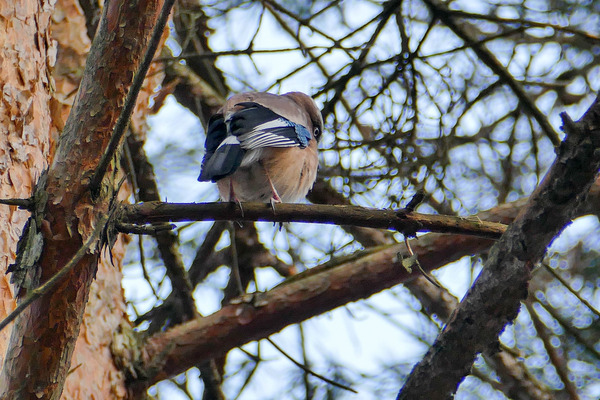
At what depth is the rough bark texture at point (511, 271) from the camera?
2152mm

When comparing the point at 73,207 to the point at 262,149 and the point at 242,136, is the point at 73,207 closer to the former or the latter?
the point at 242,136

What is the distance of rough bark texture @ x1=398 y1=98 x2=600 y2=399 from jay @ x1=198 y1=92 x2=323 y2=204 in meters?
1.09

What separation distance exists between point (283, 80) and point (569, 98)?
90.1 inches

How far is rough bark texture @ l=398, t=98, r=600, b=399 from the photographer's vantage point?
215 centimetres

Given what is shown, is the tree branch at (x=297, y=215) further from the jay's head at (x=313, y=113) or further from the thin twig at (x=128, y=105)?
the jay's head at (x=313, y=113)

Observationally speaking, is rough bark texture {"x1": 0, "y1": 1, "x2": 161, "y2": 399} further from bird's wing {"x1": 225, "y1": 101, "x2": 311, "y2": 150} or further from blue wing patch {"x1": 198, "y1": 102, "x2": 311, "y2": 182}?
bird's wing {"x1": 225, "y1": 101, "x2": 311, "y2": 150}

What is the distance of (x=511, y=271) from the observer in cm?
224

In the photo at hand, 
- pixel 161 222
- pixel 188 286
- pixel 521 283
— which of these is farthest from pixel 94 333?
pixel 521 283

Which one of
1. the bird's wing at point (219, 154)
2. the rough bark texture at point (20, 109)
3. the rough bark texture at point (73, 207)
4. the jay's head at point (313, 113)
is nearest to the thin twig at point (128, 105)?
the rough bark texture at point (73, 207)

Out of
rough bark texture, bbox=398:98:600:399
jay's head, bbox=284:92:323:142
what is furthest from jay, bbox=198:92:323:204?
rough bark texture, bbox=398:98:600:399

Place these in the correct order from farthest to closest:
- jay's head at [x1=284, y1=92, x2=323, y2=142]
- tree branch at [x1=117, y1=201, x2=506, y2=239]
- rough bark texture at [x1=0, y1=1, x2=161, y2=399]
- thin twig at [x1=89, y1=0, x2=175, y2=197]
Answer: jay's head at [x1=284, y1=92, x2=323, y2=142] → tree branch at [x1=117, y1=201, x2=506, y2=239] → rough bark texture at [x1=0, y1=1, x2=161, y2=399] → thin twig at [x1=89, y1=0, x2=175, y2=197]

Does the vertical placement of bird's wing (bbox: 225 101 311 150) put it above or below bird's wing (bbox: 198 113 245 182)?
above

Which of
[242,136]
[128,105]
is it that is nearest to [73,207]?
[128,105]

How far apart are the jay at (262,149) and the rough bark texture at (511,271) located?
43.0 inches
